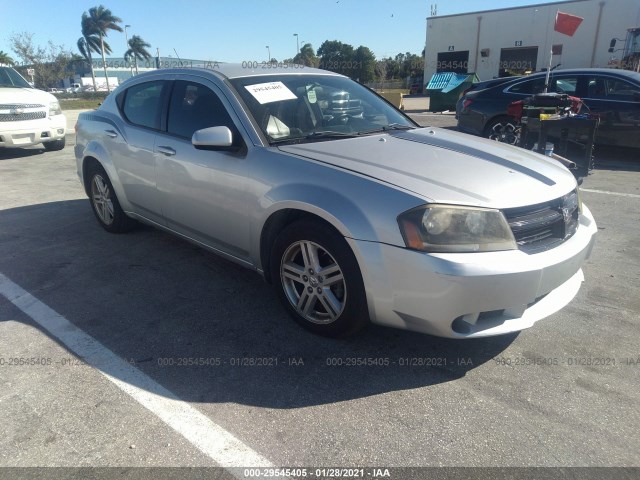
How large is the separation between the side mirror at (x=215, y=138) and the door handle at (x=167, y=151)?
2.28 ft

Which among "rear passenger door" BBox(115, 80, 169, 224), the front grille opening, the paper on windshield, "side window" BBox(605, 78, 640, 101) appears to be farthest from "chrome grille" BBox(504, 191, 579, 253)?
"side window" BBox(605, 78, 640, 101)

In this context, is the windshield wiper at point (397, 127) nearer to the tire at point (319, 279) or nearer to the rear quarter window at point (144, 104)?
the tire at point (319, 279)

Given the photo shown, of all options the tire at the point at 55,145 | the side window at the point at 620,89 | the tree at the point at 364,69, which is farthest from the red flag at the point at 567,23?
the tree at the point at 364,69

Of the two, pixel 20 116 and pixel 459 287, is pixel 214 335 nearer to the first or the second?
pixel 459 287

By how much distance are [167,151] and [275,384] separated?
212 centimetres

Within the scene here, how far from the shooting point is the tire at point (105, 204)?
15.6ft

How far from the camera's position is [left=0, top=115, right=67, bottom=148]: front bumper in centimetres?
958

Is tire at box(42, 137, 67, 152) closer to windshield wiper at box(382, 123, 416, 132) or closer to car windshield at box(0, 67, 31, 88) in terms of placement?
car windshield at box(0, 67, 31, 88)

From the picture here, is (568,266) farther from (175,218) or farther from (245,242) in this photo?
(175,218)

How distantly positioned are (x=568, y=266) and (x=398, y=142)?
133 centimetres

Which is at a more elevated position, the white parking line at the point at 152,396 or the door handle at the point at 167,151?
the door handle at the point at 167,151

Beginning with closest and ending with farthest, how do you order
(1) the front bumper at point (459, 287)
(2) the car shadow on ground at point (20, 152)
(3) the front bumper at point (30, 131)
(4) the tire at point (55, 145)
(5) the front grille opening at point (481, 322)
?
(1) the front bumper at point (459, 287) → (5) the front grille opening at point (481, 322) → (3) the front bumper at point (30, 131) → (2) the car shadow on ground at point (20, 152) → (4) the tire at point (55, 145)

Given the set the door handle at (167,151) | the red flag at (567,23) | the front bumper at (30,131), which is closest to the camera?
the door handle at (167,151)

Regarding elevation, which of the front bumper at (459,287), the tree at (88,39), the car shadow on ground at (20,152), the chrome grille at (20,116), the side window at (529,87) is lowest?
the car shadow on ground at (20,152)
